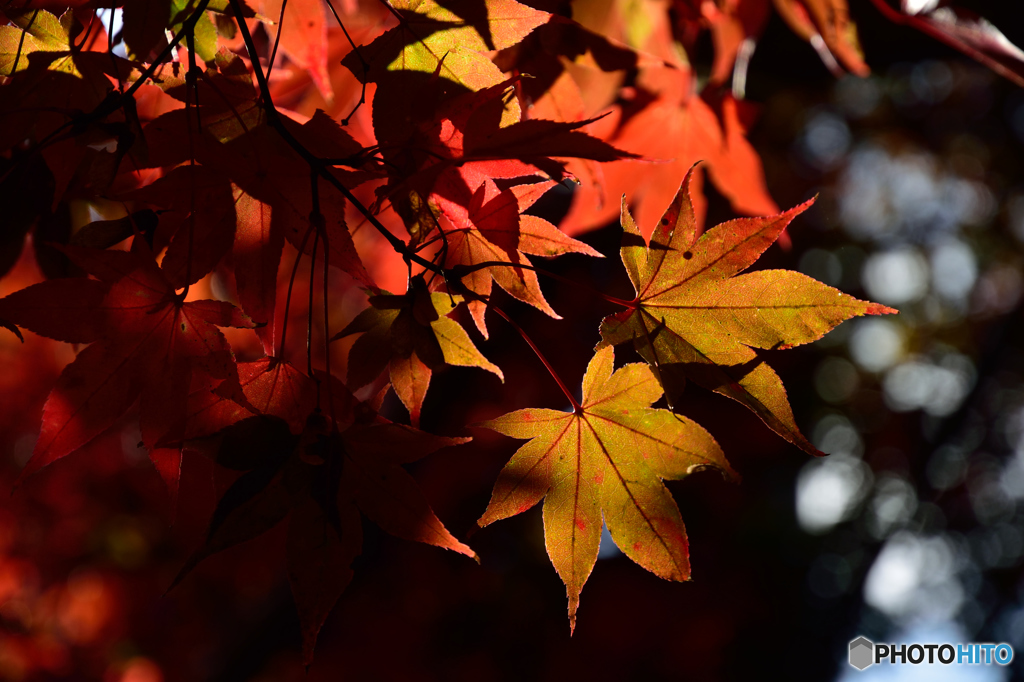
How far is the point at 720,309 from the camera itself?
0.55 metres

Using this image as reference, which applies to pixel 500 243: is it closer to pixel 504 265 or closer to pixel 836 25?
pixel 504 265

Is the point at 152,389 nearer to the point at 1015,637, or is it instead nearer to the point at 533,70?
the point at 533,70

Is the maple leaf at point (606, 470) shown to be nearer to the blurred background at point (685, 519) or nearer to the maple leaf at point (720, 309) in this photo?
the maple leaf at point (720, 309)

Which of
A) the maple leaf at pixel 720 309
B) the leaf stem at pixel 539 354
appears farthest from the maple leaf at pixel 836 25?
the leaf stem at pixel 539 354

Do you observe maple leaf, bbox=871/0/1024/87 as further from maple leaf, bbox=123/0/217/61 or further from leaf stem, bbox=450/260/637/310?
maple leaf, bbox=123/0/217/61

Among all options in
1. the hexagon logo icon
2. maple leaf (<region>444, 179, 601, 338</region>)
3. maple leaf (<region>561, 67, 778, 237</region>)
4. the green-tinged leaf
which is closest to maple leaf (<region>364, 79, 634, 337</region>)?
maple leaf (<region>444, 179, 601, 338</region>)

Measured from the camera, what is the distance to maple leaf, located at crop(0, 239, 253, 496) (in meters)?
0.52

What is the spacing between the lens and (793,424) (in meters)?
0.50

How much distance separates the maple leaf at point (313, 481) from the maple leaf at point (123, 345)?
0.04 meters

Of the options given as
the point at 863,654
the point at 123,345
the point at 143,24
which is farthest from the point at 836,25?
the point at 863,654

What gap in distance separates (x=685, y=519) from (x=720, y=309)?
3.85 meters

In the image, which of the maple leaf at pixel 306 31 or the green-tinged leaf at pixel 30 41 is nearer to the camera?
the green-tinged leaf at pixel 30 41

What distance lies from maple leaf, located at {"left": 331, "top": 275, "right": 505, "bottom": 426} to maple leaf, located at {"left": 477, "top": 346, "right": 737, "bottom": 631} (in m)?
0.07

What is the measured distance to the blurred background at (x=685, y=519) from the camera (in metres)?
3.41
